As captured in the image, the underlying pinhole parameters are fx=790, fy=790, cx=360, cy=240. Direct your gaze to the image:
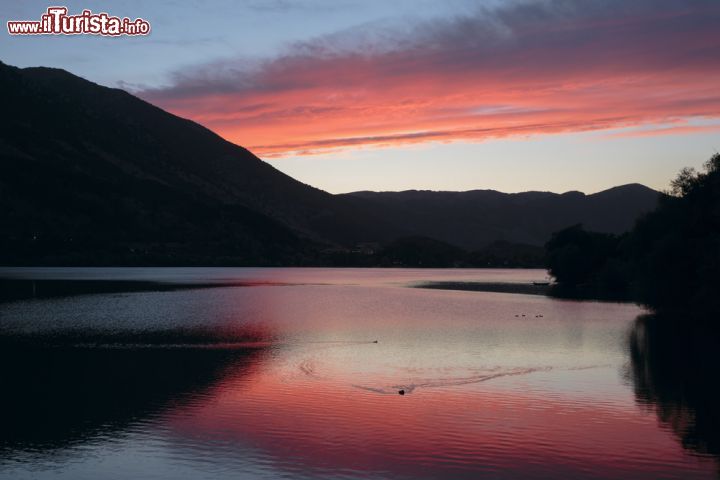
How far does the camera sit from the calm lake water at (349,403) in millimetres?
30094

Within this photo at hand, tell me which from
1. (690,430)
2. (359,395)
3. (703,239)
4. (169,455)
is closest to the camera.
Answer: (169,455)

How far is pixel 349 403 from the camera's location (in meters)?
41.7

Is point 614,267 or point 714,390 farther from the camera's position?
point 614,267

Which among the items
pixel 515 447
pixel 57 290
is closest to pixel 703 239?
pixel 515 447

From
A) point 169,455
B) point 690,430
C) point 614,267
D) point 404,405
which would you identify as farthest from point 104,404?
point 614,267

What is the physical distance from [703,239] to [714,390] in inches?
1769

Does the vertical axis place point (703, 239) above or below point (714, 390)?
above

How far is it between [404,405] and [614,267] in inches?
4750

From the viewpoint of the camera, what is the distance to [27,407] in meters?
39.9

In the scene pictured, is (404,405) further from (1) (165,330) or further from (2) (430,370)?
(1) (165,330)

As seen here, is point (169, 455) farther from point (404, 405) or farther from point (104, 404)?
point (404, 405)

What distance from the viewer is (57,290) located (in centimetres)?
14562

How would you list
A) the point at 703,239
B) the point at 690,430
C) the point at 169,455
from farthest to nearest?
1. the point at 703,239
2. the point at 690,430
3. the point at 169,455

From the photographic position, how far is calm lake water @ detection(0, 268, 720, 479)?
98.7 ft
